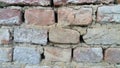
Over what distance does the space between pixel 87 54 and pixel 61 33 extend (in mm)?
142

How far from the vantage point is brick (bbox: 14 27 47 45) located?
3.17 feet

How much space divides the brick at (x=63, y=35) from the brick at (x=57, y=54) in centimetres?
4

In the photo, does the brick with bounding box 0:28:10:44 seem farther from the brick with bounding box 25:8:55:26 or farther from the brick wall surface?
the brick with bounding box 25:8:55:26

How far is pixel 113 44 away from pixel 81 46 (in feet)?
0.44

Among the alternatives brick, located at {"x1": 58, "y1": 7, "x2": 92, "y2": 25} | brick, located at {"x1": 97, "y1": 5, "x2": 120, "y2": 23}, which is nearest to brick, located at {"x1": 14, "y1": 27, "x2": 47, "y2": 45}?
brick, located at {"x1": 58, "y1": 7, "x2": 92, "y2": 25}

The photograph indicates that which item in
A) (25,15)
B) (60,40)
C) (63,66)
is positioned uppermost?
(25,15)

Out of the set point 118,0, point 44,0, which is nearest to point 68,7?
point 44,0

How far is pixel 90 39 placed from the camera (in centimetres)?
96

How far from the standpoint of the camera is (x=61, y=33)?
3.15ft

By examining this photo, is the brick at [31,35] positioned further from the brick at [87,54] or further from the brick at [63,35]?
the brick at [87,54]

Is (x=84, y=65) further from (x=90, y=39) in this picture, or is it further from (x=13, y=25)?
(x=13, y=25)

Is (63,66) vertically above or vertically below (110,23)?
below

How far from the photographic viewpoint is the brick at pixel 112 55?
3.13 ft

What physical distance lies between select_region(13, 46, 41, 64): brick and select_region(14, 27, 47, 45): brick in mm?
35
